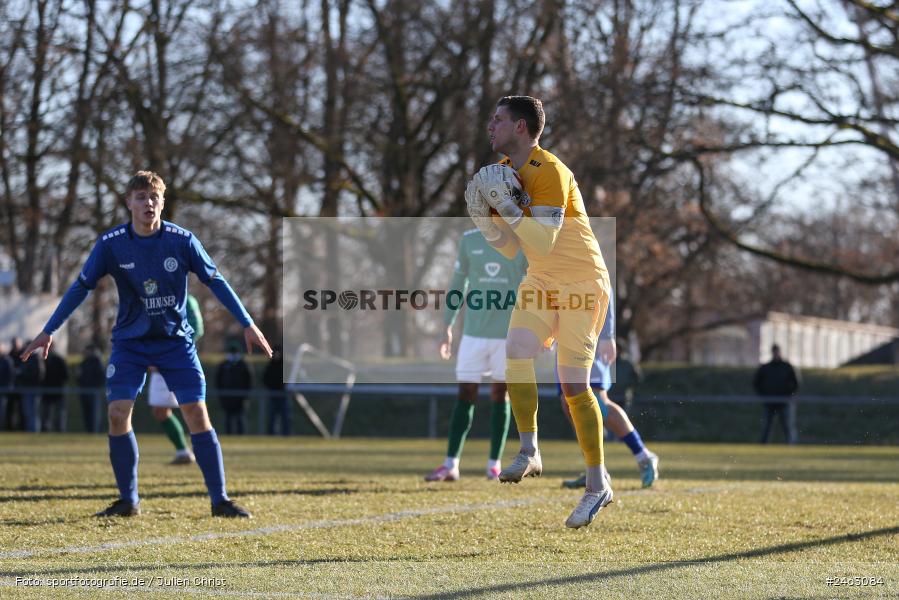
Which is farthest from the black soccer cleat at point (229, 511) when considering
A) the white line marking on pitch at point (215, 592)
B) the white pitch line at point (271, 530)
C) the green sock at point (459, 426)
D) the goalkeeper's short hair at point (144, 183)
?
the green sock at point (459, 426)

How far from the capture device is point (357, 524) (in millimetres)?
7746

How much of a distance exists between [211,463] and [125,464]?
20.3 inches

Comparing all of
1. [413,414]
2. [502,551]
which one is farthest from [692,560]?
[413,414]

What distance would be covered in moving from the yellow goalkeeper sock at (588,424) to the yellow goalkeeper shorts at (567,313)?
0.20 metres

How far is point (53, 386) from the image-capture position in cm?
A: 2481

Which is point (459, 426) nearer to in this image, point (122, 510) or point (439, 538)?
point (122, 510)

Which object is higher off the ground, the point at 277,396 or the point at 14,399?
the point at 277,396

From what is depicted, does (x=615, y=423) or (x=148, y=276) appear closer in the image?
(x=148, y=276)

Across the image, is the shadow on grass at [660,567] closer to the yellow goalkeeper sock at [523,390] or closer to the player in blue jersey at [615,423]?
the yellow goalkeeper sock at [523,390]

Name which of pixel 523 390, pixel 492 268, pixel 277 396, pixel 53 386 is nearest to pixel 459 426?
pixel 492 268

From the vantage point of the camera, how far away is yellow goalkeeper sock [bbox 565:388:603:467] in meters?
7.21

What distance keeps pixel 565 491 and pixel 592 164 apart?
1590 centimetres

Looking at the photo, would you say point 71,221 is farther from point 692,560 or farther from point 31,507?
point 692,560

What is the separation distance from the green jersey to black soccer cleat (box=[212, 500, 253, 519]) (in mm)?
3102
